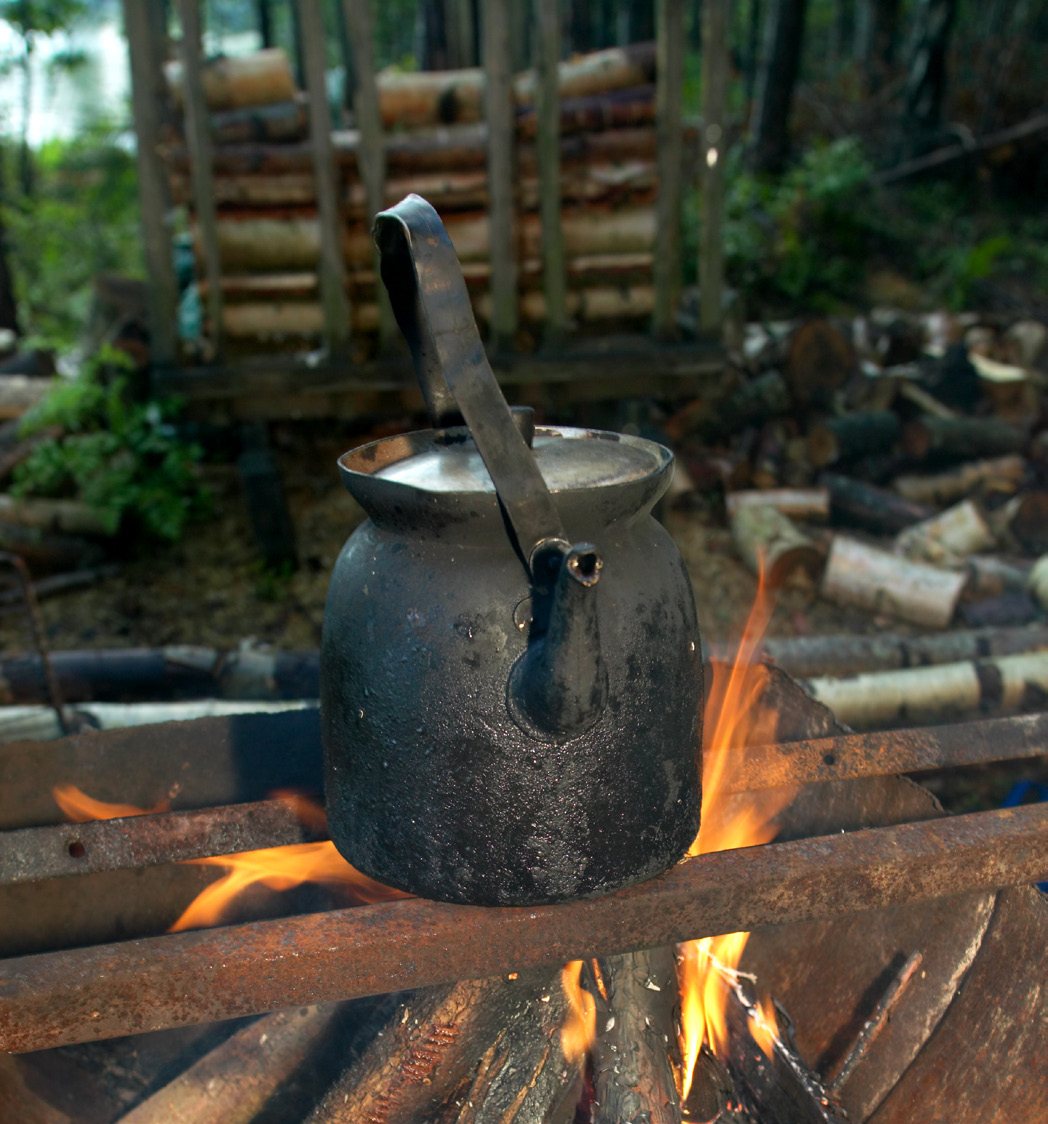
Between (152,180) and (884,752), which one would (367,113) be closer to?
(152,180)

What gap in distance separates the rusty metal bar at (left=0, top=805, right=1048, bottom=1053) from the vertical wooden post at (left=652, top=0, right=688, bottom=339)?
366 cm

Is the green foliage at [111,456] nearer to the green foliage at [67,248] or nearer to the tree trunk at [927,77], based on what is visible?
the green foliage at [67,248]

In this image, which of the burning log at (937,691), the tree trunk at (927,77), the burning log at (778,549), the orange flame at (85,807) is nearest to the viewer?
the orange flame at (85,807)

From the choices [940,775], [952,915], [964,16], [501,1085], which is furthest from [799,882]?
[964,16]

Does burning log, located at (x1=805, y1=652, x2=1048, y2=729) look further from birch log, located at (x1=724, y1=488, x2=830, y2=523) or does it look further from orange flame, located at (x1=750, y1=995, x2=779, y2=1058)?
birch log, located at (x1=724, y1=488, x2=830, y2=523)

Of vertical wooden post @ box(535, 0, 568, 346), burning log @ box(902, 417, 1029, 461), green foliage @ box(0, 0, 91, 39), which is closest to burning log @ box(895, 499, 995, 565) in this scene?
burning log @ box(902, 417, 1029, 461)

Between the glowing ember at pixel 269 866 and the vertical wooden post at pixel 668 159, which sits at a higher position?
the vertical wooden post at pixel 668 159

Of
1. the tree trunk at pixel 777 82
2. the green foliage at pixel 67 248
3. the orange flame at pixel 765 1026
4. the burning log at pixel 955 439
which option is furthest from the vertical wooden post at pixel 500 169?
the tree trunk at pixel 777 82

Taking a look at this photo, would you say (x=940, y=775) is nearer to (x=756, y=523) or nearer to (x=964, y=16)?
(x=756, y=523)

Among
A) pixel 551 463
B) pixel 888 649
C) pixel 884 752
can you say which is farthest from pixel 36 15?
pixel 884 752

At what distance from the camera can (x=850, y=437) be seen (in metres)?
5.92

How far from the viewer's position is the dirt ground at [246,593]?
15.3ft

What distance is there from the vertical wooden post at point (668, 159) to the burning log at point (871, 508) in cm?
159

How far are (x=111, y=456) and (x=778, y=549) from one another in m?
3.57
